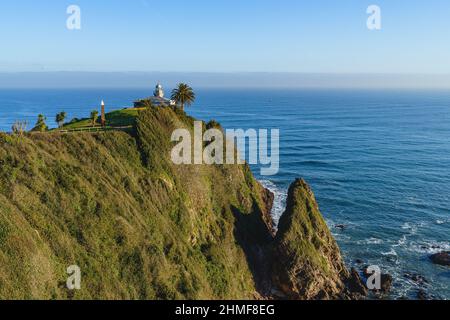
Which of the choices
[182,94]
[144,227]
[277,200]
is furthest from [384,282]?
[182,94]

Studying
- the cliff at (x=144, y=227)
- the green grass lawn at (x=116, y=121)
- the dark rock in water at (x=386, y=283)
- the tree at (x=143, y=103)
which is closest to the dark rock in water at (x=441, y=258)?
the dark rock in water at (x=386, y=283)

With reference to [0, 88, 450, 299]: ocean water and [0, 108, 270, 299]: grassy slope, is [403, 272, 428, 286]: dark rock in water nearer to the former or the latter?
[0, 88, 450, 299]: ocean water

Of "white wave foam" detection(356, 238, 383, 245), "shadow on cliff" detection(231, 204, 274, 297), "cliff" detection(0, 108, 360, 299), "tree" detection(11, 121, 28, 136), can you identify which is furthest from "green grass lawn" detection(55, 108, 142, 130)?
"white wave foam" detection(356, 238, 383, 245)

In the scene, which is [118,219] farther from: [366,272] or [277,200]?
[277,200]

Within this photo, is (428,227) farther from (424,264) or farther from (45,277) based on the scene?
(45,277)
